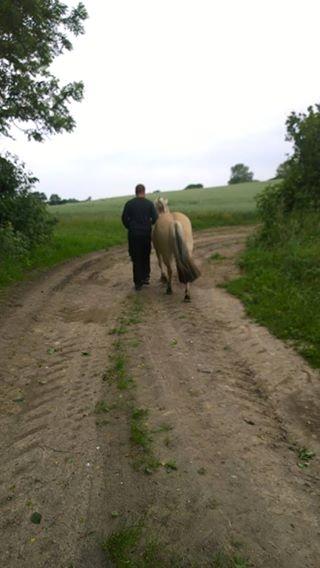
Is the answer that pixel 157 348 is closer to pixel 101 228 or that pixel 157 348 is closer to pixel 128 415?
pixel 128 415

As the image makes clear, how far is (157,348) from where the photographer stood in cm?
684

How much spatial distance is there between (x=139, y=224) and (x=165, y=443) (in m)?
7.12

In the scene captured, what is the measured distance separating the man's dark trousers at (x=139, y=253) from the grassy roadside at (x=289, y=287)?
207 centimetres

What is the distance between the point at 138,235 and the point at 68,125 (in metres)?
6.97

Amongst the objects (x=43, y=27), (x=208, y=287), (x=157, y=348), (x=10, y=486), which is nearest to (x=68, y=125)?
(x=43, y=27)

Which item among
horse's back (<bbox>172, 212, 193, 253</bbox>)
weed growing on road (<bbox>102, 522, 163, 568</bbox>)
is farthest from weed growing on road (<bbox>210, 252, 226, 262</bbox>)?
weed growing on road (<bbox>102, 522, 163, 568</bbox>)

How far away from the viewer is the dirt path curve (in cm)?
313

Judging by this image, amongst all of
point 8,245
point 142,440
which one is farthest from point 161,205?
point 142,440

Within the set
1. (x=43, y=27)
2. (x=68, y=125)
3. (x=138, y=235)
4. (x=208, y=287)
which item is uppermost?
(x=43, y=27)

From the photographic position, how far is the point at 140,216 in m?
10.7

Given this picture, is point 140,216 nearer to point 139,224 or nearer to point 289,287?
point 139,224

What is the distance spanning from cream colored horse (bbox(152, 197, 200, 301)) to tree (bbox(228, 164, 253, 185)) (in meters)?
98.5

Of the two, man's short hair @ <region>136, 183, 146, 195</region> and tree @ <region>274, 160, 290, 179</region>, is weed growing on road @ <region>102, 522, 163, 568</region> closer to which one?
man's short hair @ <region>136, 183, 146, 195</region>

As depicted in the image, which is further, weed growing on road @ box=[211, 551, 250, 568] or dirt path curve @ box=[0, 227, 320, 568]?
dirt path curve @ box=[0, 227, 320, 568]
